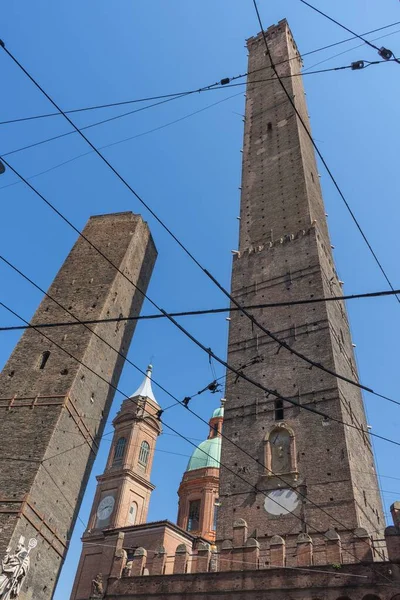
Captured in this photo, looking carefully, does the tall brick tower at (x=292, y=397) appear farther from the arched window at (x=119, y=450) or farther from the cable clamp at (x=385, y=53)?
the arched window at (x=119, y=450)

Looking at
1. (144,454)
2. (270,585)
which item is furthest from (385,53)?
(144,454)

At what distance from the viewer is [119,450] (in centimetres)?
2891

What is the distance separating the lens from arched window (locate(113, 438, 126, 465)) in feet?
93.6

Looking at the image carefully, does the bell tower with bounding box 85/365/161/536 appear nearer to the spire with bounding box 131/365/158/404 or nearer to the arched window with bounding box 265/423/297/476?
the spire with bounding box 131/365/158/404

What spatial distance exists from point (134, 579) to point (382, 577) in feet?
18.6

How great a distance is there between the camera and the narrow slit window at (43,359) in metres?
18.4

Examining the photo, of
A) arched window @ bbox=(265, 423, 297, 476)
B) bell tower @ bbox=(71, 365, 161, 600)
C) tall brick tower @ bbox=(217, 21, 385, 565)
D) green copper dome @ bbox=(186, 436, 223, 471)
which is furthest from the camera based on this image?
green copper dome @ bbox=(186, 436, 223, 471)

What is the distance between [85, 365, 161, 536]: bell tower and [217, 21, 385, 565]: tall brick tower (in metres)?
8.58

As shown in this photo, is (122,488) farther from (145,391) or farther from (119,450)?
(145,391)

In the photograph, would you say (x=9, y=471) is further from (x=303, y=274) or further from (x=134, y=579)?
(x=303, y=274)

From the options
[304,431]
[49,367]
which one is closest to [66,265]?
[49,367]

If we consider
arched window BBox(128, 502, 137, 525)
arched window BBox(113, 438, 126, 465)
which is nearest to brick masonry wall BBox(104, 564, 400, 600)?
arched window BBox(128, 502, 137, 525)

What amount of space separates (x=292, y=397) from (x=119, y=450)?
53.0 ft

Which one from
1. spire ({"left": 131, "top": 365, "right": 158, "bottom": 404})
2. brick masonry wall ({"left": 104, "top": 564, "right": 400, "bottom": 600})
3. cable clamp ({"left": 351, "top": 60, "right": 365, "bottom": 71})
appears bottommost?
brick masonry wall ({"left": 104, "top": 564, "right": 400, "bottom": 600})
